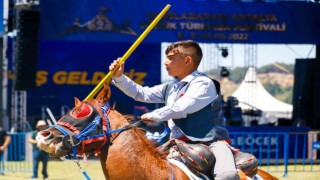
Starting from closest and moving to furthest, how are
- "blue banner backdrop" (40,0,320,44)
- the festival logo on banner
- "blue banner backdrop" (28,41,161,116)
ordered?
"blue banner backdrop" (40,0,320,44)
the festival logo on banner
"blue banner backdrop" (28,41,161,116)

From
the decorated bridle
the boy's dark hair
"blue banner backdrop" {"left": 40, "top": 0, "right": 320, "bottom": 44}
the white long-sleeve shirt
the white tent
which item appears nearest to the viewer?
the decorated bridle

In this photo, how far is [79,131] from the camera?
690cm

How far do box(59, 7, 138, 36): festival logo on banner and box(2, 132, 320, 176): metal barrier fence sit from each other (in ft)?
11.5

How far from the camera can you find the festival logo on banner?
24922mm

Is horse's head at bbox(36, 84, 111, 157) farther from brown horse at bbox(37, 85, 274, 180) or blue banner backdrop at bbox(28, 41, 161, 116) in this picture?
blue banner backdrop at bbox(28, 41, 161, 116)

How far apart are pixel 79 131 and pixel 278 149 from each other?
1652 cm

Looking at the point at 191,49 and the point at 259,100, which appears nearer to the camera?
the point at 191,49

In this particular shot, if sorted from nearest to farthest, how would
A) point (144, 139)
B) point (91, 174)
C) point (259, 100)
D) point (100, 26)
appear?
1. point (144, 139)
2. point (91, 174)
3. point (100, 26)
4. point (259, 100)

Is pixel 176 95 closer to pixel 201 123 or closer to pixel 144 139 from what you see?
pixel 201 123

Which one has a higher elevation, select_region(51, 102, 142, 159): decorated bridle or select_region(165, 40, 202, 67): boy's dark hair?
select_region(165, 40, 202, 67): boy's dark hair

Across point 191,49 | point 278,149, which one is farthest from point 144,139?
point 278,149

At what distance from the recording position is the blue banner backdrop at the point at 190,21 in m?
24.7

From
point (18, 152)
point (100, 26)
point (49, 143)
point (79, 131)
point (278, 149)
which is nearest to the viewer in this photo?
point (49, 143)

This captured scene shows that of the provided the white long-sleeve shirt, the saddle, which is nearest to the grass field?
the white long-sleeve shirt
